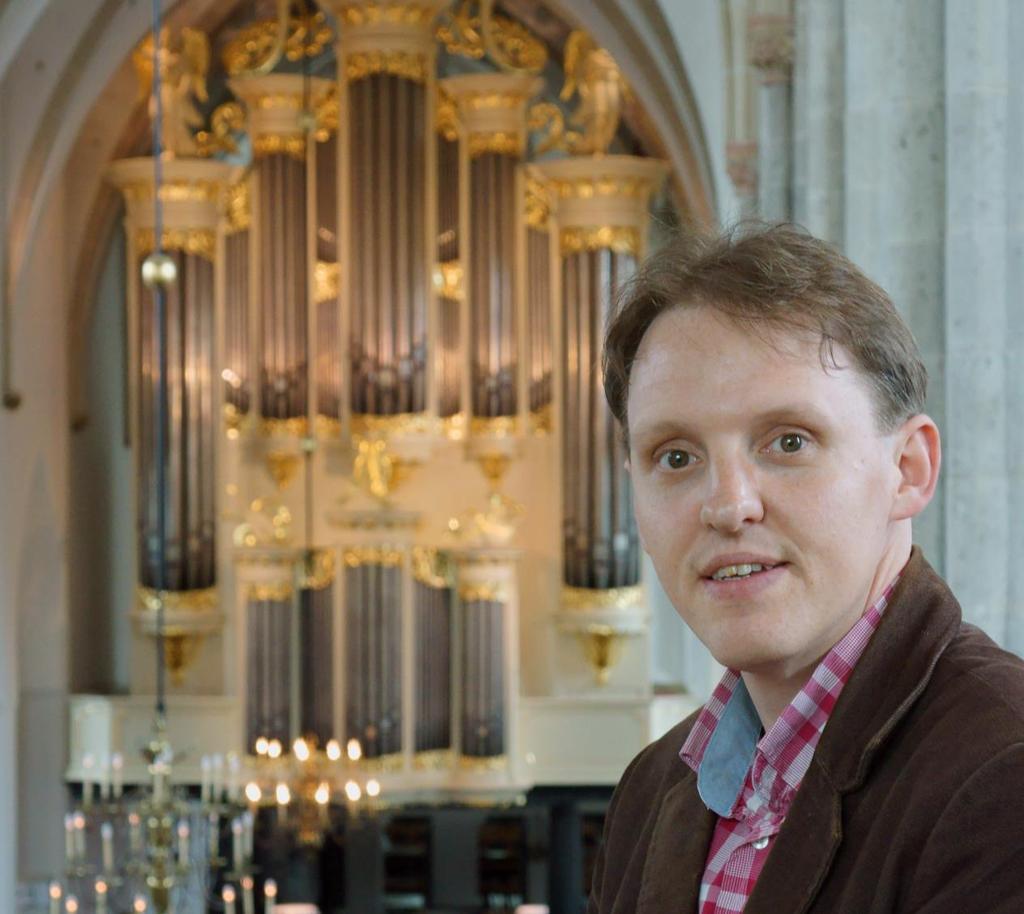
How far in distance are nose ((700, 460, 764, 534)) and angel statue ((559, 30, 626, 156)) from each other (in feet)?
40.3

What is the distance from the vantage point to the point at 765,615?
59.1 inches

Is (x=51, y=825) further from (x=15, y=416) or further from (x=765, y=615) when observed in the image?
(x=765, y=615)

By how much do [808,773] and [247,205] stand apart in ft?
41.6

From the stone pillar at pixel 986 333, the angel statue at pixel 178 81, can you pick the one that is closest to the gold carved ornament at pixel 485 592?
the angel statue at pixel 178 81

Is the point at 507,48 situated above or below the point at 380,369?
above

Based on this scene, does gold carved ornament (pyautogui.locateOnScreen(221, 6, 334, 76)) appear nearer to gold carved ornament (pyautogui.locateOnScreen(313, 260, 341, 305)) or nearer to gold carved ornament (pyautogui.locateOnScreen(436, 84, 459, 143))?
A: gold carved ornament (pyautogui.locateOnScreen(436, 84, 459, 143))

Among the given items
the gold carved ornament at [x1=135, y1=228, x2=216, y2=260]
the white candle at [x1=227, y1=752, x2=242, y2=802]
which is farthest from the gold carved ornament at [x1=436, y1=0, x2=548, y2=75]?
the white candle at [x1=227, y1=752, x2=242, y2=802]

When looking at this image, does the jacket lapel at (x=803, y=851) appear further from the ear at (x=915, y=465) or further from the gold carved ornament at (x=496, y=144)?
the gold carved ornament at (x=496, y=144)

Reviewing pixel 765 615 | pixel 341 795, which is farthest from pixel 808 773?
pixel 341 795

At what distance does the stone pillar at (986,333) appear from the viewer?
502cm

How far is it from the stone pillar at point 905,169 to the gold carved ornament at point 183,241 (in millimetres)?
8648

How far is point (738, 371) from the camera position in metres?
1.50

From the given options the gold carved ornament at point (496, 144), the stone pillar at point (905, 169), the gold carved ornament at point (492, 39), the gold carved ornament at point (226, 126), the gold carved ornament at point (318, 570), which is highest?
the gold carved ornament at point (492, 39)

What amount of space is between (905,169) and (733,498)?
412 cm
